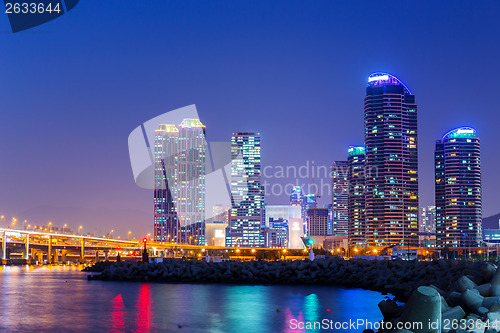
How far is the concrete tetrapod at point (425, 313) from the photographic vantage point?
11.6 meters

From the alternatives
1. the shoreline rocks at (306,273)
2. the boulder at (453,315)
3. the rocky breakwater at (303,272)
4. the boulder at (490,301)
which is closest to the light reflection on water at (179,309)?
the shoreline rocks at (306,273)

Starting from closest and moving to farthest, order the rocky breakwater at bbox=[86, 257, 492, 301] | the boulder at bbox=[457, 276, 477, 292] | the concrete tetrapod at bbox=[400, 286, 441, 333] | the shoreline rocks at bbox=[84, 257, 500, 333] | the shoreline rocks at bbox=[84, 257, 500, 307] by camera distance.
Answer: the concrete tetrapod at bbox=[400, 286, 441, 333] < the shoreline rocks at bbox=[84, 257, 500, 333] < the boulder at bbox=[457, 276, 477, 292] < the shoreline rocks at bbox=[84, 257, 500, 307] < the rocky breakwater at bbox=[86, 257, 492, 301]

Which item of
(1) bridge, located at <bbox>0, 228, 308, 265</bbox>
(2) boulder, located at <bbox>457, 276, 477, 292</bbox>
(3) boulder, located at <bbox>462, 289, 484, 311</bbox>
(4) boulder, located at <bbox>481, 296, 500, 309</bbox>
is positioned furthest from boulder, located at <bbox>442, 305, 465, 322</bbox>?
(1) bridge, located at <bbox>0, 228, 308, 265</bbox>

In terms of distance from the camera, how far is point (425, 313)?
38.1ft

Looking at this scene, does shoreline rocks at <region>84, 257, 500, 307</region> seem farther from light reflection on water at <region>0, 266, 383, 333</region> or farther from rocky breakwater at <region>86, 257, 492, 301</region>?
light reflection on water at <region>0, 266, 383, 333</region>

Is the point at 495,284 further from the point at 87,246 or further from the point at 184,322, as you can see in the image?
the point at 87,246

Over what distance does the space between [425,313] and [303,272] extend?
21.6 m

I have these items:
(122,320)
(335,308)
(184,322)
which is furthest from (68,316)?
(335,308)

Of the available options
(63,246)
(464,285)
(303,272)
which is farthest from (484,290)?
(63,246)

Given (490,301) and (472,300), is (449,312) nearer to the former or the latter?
(472,300)

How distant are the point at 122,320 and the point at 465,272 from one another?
1226cm

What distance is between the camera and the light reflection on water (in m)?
16.2

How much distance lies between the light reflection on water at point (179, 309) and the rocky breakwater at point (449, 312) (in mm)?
2883

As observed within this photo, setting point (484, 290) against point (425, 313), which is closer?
point (425, 313)
